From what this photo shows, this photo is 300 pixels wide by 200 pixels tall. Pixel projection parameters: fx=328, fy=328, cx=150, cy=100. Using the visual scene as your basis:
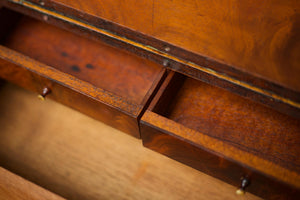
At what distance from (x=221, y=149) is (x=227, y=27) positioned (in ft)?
0.89

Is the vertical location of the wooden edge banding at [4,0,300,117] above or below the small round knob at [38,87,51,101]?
above

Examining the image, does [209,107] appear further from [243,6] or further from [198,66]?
[243,6]

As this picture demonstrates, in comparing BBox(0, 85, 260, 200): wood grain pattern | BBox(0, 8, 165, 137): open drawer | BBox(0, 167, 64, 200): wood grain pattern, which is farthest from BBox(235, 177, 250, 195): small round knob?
BBox(0, 167, 64, 200): wood grain pattern

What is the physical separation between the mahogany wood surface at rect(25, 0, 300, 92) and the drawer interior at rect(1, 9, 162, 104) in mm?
175

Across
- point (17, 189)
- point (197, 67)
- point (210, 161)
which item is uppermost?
point (197, 67)

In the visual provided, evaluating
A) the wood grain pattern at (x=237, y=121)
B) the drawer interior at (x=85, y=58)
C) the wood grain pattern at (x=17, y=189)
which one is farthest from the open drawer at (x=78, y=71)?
the wood grain pattern at (x=17, y=189)

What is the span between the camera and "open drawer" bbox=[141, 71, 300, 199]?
0.64m

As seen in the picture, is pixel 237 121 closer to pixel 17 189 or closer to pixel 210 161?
pixel 210 161

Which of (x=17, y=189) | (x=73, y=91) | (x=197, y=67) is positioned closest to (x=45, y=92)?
(x=73, y=91)

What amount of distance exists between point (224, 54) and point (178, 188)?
1.20 ft

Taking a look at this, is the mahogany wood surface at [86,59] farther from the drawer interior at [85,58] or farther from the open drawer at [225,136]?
the open drawer at [225,136]

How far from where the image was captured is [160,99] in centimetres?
74

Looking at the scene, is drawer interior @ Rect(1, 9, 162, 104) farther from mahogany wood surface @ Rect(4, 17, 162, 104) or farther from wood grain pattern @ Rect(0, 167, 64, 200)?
wood grain pattern @ Rect(0, 167, 64, 200)

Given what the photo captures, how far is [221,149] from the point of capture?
65cm
